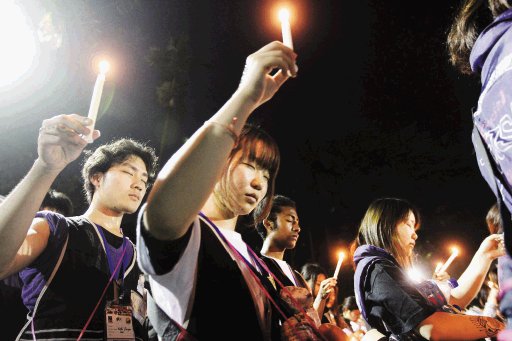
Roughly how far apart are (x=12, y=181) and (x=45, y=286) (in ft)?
21.8

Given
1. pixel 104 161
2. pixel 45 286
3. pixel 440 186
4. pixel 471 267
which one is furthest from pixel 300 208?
pixel 45 286

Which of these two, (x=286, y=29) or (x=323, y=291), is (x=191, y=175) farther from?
(x=323, y=291)

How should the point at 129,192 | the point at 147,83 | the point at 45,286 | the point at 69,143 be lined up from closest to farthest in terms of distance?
the point at 69,143 → the point at 45,286 → the point at 129,192 → the point at 147,83

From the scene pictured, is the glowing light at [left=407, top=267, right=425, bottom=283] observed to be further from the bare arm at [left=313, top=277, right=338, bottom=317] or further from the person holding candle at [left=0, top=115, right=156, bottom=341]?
the person holding candle at [left=0, top=115, right=156, bottom=341]

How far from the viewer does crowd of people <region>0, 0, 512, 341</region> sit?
1196 mm

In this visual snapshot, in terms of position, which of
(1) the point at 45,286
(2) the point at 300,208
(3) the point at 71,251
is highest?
(3) the point at 71,251

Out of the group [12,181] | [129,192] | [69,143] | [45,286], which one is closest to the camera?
[69,143]

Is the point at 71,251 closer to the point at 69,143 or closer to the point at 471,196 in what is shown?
the point at 69,143

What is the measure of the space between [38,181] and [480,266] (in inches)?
154

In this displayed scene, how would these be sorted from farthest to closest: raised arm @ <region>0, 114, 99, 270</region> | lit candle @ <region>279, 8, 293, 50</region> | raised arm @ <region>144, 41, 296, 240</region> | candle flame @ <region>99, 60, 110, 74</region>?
candle flame @ <region>99, 60, 110, 74</region>
raised arm @ <region>0, 114, 99, 270</region>
lit candle @ <region>279, 8, 293, 50</region>
raised arm @ <region>144, 41, 296, 240</region>

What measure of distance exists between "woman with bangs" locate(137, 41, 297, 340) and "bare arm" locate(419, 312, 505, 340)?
58.2 inches

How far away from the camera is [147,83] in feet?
32.3

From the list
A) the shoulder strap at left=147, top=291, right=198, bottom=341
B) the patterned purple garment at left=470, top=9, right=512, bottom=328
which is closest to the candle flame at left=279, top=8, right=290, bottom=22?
the patterned purple garment at left=470, top=9, right=512, bottom=328

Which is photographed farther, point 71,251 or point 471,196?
point 471,196
